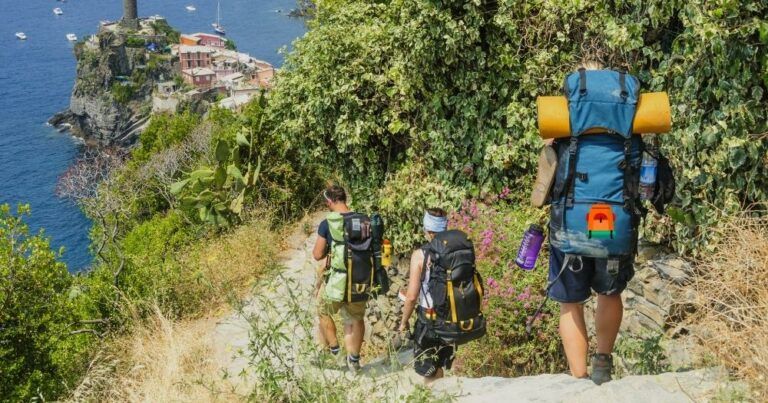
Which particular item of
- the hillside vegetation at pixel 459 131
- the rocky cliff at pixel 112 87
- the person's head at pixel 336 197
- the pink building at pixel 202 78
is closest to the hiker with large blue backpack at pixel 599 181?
the hillside vegetation at pixel 459 131

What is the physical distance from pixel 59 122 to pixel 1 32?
46.4 m

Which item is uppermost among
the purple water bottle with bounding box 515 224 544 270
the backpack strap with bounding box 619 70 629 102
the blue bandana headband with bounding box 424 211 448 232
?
the backpack strap with bounding box 619 70 629 102

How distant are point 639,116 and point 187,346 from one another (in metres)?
4.21

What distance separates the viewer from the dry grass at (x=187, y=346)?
15.8ft

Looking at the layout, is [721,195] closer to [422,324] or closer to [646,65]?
[646,65]

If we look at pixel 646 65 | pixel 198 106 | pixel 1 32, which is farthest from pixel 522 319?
pixel 1 32

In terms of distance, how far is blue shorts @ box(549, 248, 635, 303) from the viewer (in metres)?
3.82

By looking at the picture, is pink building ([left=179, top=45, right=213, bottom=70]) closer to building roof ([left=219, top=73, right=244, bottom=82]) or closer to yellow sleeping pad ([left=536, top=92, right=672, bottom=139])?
building roof ([left=219, top=73, right=244, bottom=82])

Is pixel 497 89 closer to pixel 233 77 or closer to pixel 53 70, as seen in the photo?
pixel 233 77

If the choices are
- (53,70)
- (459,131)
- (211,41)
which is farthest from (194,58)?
(459,131)

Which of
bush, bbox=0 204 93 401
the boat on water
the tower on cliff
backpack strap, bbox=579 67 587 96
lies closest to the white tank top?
backpack strap, bbox=579 67 587 96

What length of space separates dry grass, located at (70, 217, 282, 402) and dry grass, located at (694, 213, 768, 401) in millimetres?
2572

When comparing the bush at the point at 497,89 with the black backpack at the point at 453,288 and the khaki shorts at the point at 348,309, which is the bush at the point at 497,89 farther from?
the khaki shorts at the point at 348,309

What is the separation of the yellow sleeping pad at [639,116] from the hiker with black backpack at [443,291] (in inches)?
46.5
